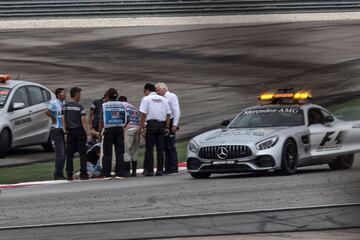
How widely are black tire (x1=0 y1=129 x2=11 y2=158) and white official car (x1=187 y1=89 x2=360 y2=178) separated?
442cm

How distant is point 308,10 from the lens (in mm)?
3266

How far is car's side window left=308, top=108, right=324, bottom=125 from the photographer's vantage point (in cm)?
1323

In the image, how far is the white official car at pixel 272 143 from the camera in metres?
12.6

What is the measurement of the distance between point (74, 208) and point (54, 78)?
13.0m

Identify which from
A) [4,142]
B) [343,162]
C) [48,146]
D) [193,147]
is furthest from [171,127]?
[48,146]

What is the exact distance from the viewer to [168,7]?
10.8 feet

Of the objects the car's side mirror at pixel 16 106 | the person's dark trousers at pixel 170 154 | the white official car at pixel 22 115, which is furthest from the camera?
the car's side mirror at pixel 16 106

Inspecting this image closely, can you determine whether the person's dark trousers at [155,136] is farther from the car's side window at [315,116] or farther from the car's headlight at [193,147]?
the car's side window at [315,116]

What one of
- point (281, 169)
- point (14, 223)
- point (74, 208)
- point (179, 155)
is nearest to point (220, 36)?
point (14, 223)

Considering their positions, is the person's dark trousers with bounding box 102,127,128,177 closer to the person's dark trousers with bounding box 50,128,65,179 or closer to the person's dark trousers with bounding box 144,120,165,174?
the person's dark trousers with bounding box 144,120,165,174

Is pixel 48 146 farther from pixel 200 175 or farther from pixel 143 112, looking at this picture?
pixel 200 175

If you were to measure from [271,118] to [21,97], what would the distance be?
5.58 m

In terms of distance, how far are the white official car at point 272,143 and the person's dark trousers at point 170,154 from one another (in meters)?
0.86

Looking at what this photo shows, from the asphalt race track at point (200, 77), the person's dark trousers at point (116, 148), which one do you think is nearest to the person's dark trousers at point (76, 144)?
the person's dark trousers at point (116, 148)
